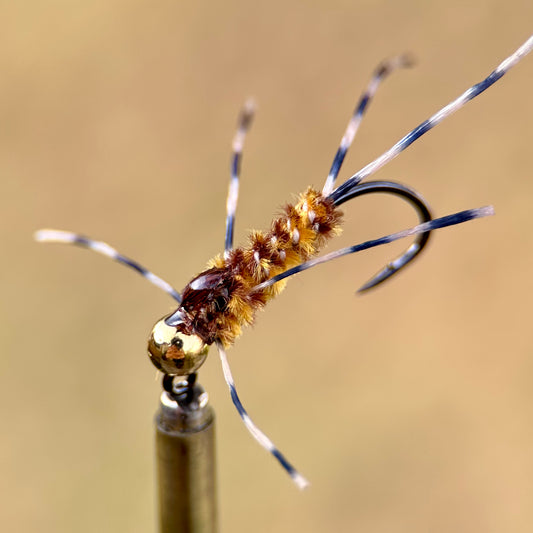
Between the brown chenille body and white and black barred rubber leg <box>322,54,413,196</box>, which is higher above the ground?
white and black barred rubber leg <box>322,54,413,196</box>

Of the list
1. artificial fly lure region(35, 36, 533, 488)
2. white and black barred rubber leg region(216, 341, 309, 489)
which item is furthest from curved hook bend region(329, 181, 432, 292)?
white and black barred rubber leg region(216, 341, 309, 489)

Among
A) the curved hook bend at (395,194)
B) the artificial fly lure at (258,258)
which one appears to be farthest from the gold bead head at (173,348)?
the curved hook bend at (395,194)

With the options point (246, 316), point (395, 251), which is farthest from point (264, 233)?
point (395, 251)

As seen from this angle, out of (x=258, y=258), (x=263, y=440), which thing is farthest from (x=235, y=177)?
(x=263, y=440)

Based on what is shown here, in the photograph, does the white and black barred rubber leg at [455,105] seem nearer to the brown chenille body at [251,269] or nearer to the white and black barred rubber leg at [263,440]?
the brown chenille body at [251,269]

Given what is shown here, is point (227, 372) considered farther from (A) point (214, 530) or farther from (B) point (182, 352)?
(A) point (214, 530)

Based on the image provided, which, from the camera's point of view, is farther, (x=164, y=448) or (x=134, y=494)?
(x=134, y=494)

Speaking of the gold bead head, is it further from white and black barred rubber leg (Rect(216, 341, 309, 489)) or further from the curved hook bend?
the curved hook bend
